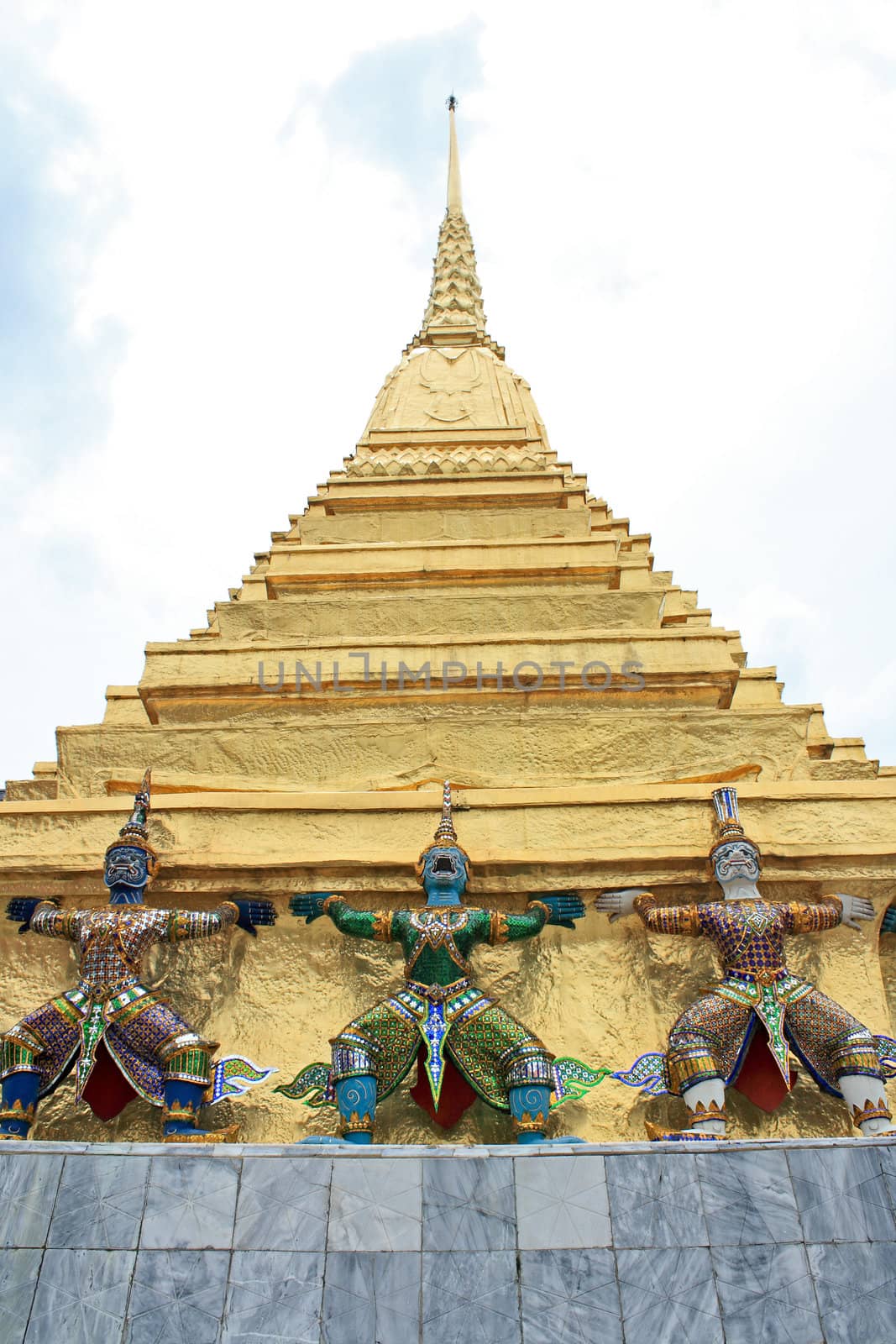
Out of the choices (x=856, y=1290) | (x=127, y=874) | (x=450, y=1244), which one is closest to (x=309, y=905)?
(x=127, y=874)

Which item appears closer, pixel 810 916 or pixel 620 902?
pixel 810 916

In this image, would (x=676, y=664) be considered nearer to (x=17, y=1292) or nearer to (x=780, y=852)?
(x=780, y=852)

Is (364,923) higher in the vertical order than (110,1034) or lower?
higher

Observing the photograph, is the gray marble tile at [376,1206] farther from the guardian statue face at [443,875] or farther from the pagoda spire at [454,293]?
the pagoda spire at [454,293]

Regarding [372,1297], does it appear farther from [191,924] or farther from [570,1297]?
[191,924]

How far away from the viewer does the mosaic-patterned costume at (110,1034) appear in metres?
5.91

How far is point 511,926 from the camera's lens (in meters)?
6.38

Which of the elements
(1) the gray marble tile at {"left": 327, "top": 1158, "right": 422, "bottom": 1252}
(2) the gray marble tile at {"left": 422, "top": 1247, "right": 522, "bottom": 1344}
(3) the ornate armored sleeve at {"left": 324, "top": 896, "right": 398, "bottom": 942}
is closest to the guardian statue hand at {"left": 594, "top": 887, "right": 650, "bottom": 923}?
(3) the ornate armored sleeve at {"left": 324, "top": 896, "right": 398, "bottom": 942}

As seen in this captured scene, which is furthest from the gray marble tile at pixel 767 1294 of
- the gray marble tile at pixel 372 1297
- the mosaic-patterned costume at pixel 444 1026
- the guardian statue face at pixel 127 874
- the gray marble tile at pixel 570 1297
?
the guardian statue face at pixel 127 874

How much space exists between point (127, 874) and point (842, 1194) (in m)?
4.14

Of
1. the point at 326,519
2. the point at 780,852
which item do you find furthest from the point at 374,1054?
the point at 326,519

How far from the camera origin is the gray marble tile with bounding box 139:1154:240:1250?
4.48 meters

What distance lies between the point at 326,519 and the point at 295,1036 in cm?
768

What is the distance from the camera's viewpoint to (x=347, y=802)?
7699 millimetres
